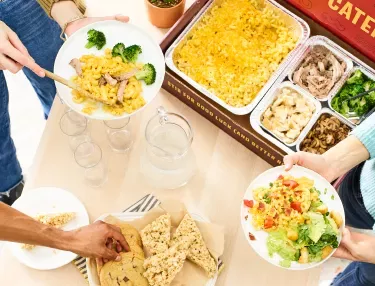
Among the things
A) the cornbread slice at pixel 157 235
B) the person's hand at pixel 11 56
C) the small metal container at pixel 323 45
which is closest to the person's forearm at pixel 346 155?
the small metal container at pixel 323 45

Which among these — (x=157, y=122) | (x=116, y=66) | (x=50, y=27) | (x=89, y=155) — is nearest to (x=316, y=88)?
(x=157, y=122)

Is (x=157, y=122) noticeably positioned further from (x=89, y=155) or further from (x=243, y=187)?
(x=243, y=187)

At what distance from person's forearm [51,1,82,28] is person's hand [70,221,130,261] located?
970 millimetres

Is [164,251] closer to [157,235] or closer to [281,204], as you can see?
[157,235]

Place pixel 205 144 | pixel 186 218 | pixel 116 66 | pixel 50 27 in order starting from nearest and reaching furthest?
pixel 186 218
pixel 116 66
pixel 205 144
pixel 50 27

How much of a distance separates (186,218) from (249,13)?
1.08 meters

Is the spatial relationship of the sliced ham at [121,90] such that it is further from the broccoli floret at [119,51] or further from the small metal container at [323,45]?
the small metal container at [323,45]

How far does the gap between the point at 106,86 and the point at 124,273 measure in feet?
2.54

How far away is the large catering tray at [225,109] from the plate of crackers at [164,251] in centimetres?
42

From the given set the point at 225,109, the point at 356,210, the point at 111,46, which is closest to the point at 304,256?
the point at 356,210

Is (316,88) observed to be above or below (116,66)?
above

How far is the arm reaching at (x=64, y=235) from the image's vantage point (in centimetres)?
175

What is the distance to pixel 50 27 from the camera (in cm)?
264

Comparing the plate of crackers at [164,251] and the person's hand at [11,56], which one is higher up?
the person's hand at [11,56]
